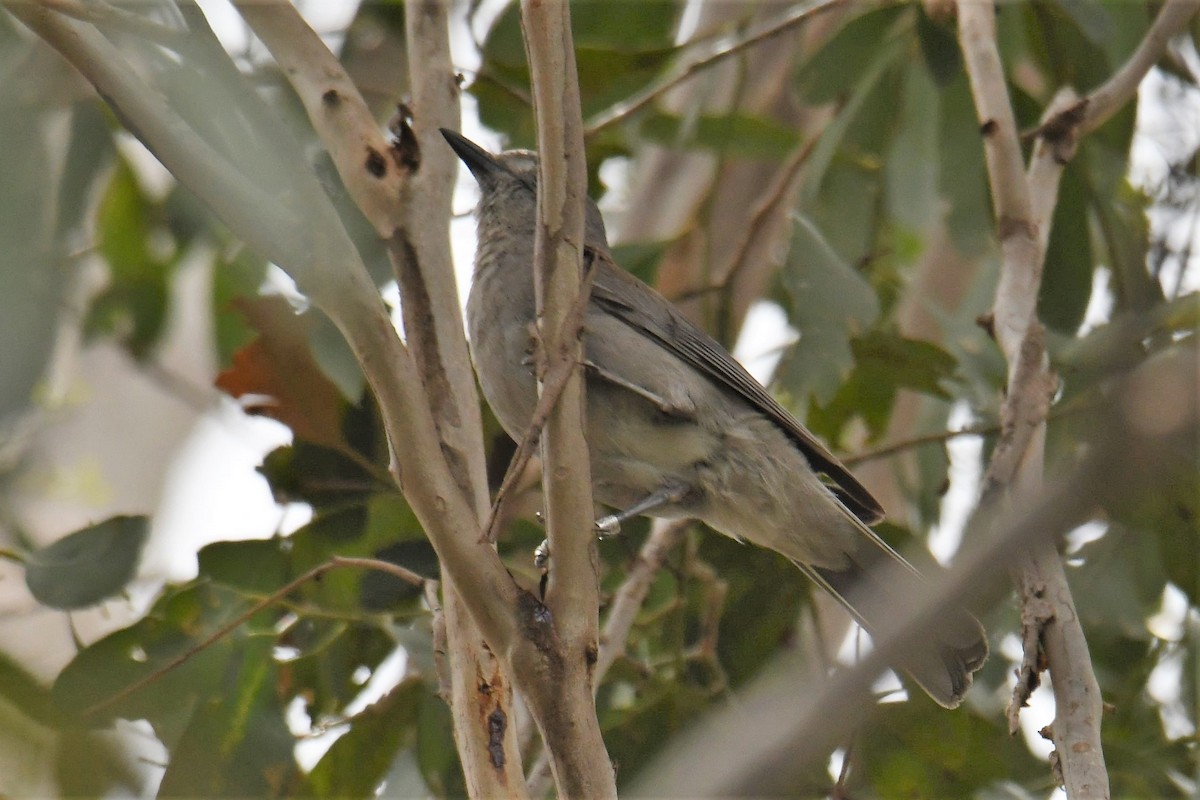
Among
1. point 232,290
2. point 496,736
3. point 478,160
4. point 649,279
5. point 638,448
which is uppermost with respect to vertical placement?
point 232,290

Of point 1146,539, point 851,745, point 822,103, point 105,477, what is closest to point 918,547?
point 1146,539

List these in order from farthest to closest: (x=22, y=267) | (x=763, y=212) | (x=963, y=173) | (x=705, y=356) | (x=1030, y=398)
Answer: (x=763, y=212), (x=963, y=173), (x=705, y=356), (x=1030, y=398), (x=22, y=267)

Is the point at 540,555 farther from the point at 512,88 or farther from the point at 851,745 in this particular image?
the point at 512,88

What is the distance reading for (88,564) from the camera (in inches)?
126

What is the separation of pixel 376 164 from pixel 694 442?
4.20ft

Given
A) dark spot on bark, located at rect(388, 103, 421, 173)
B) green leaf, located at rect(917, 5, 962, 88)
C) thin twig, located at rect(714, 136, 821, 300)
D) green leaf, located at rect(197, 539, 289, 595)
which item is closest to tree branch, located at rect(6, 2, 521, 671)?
dark spot on bark, located at rect(388, 103, 421, 173)

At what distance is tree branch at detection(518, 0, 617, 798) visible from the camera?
85.1 inches

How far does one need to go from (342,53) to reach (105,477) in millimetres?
4132

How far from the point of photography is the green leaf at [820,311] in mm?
3625

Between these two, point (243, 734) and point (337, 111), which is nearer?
point (337, 111)

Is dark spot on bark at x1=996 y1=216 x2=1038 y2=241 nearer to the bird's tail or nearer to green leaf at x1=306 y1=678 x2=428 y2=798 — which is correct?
the bird's tail

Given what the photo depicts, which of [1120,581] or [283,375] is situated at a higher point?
[283,375]

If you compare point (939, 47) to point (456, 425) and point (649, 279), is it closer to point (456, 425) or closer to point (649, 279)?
point (649, 279)

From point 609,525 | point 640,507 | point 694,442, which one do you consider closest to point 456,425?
point 609,525
